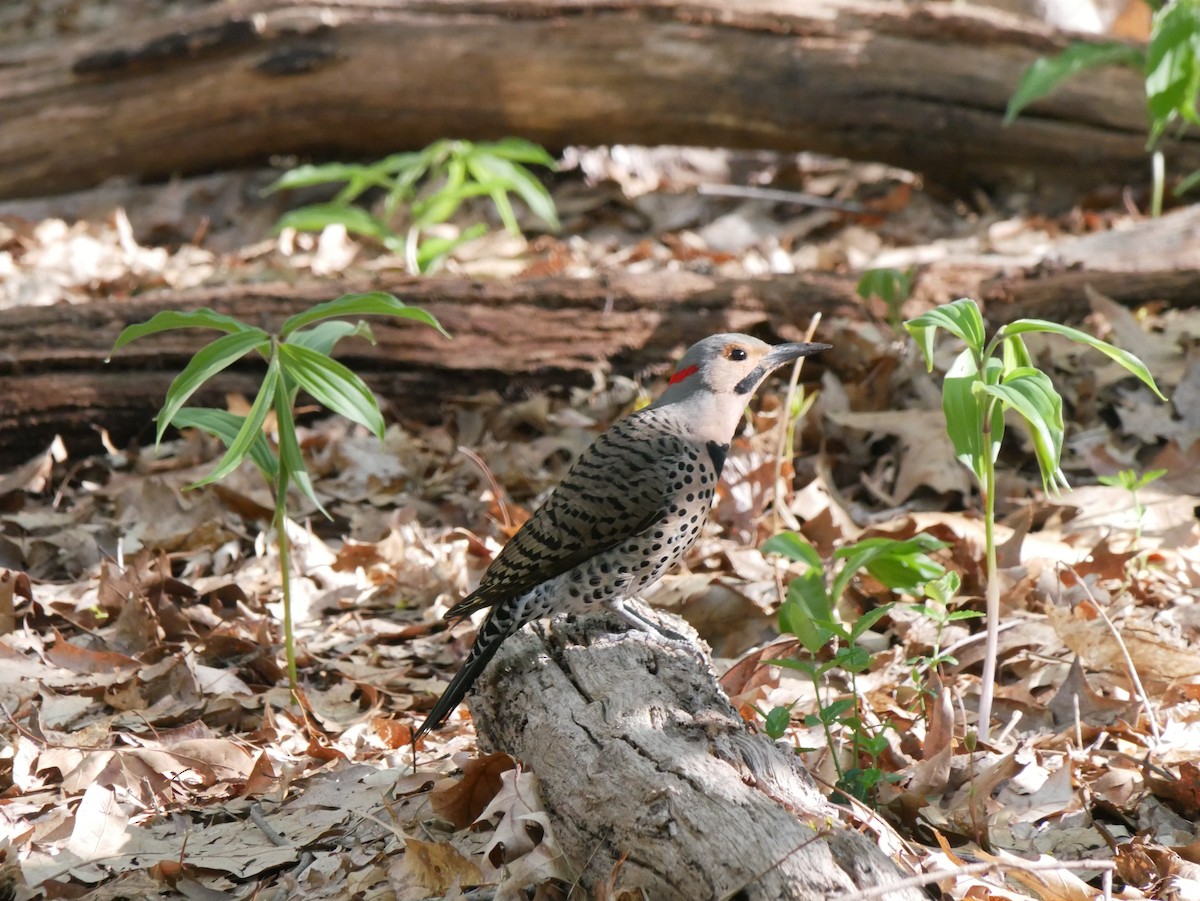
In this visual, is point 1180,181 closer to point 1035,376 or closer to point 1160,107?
point 1160,107

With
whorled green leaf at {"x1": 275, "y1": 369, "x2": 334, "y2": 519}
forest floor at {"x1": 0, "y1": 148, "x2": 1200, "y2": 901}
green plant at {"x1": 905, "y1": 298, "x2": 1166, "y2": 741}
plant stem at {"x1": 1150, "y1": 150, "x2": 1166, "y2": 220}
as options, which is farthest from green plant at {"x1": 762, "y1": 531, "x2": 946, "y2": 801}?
plant stem at {"x1": 1150, "y1": 150, "x2": 1166, "y2": 220}

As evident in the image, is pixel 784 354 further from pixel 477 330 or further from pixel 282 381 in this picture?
pixel 477 330

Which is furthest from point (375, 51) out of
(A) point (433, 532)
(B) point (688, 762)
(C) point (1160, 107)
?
(B) point (688, 762)

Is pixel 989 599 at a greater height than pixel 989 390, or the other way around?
pixel 989 390

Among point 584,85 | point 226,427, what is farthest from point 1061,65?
point 226,427

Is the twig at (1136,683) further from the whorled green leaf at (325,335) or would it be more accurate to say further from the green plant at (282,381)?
the whorled green leaf at (325,335)

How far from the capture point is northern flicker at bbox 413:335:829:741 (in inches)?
156

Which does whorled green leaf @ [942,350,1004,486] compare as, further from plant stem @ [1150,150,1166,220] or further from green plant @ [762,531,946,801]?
plant stem @ [1150,150,1166,220]

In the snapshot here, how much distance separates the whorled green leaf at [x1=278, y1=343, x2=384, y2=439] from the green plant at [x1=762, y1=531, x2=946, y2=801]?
4.94ft

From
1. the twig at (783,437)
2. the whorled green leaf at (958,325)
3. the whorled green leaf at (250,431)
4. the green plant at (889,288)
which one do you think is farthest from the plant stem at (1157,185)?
the whorled green leaf at (250,431)

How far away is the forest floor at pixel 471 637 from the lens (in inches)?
138

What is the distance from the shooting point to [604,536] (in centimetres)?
404

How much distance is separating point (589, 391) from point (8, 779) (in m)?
3.49

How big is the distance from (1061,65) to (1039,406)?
5.57m
